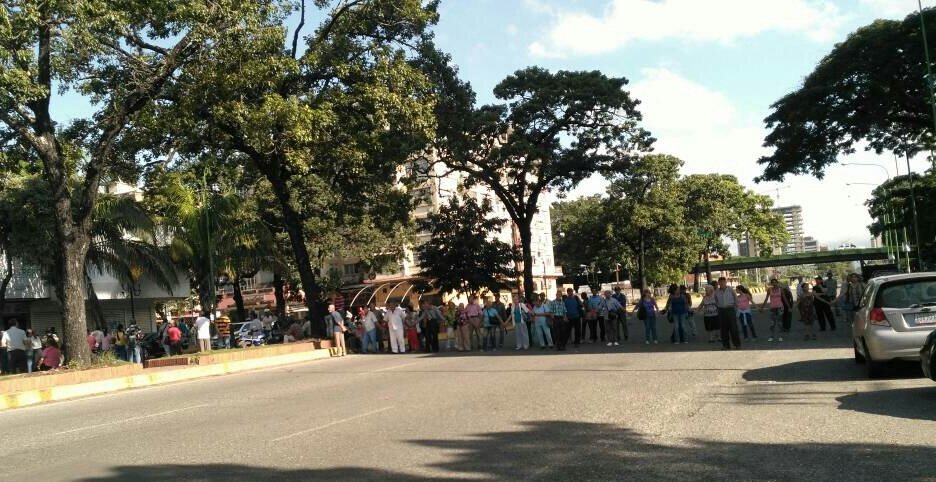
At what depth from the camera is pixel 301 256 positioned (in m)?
26.0

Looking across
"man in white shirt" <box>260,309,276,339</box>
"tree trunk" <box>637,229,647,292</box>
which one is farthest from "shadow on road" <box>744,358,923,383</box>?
"tree trunk" <box>637,229,647,292</box>

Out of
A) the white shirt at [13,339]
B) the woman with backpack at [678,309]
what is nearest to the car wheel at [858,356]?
the woman with backpack at [678,309]

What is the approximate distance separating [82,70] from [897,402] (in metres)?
20.1

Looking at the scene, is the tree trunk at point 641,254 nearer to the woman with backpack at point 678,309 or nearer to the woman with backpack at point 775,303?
the woman with backpack at point 775,303

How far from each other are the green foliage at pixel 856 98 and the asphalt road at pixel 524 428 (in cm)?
1655

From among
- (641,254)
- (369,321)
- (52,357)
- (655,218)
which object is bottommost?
(52,357)

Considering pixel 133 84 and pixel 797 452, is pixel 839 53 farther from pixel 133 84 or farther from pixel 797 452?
pixel 797 452

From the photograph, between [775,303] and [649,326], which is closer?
[775,303]

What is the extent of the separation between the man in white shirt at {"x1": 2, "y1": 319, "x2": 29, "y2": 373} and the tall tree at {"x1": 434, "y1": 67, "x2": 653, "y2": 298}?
15455 mm

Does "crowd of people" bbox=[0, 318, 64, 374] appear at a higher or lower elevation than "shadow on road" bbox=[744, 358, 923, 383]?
higher

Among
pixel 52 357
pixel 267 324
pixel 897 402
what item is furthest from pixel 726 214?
pixel 897 402

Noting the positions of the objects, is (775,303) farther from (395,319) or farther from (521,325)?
(395,319)

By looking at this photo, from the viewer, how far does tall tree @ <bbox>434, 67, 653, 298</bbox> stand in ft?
99.5

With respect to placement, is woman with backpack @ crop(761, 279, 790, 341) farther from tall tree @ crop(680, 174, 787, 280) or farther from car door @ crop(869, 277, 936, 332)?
tall tree @ crop(680, 174, 787, 280)
